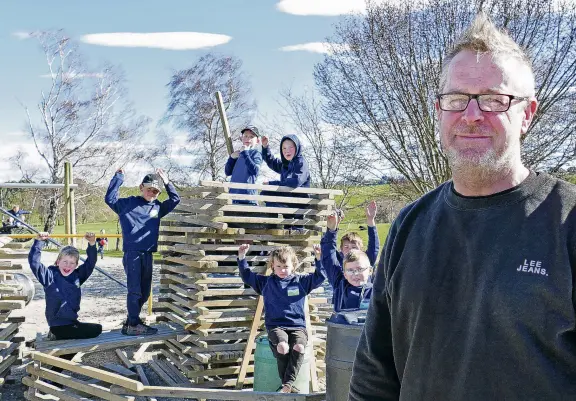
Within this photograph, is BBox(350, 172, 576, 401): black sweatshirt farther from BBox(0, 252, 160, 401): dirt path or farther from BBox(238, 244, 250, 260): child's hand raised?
BBox(0, 252, 160, 401): dirt path

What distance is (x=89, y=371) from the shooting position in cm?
696

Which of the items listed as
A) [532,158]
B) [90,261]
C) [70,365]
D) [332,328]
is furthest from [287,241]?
[532,158]

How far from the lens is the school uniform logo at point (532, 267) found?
1.76 m

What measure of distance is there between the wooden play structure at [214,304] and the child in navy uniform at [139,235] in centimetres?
19

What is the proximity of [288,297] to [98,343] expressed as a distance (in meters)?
2.44

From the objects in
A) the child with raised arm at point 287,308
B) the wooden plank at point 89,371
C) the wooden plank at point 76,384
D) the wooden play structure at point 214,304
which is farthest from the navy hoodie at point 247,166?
the wooden plank at point 76,384

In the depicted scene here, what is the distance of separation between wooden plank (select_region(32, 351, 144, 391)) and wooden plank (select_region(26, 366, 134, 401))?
0.10 metres

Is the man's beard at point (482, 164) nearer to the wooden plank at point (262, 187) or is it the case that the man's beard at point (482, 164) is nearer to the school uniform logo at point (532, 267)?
the school uniform logo at point (532, 267)

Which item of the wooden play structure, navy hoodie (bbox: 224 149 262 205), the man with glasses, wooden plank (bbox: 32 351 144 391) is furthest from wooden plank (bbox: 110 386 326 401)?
navy hoodie (bbox: 224 149 262 205)

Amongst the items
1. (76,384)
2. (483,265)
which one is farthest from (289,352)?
(483,265)

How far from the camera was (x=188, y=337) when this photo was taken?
7723 mm

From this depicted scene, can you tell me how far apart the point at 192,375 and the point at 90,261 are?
6.06 ft

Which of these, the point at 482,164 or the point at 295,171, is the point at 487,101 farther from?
the point at 295,171

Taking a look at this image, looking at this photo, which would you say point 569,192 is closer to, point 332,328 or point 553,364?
point 553,364
